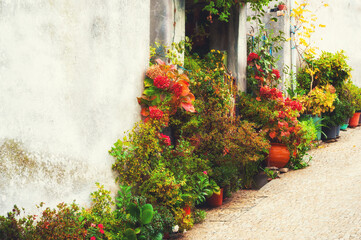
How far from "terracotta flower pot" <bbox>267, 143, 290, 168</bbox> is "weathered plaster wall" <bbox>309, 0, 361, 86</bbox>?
451 cm

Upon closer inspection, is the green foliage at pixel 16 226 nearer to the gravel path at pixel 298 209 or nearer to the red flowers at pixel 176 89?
the gravel path at pixel 298 209

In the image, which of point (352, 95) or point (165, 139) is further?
point (352, 95)

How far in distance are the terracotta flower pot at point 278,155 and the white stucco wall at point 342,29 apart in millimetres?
4508

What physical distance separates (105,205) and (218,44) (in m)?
4.32

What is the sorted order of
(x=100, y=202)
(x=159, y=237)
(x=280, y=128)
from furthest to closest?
(x=280, y=128), (x=159, y=237), (x=100, y=202)

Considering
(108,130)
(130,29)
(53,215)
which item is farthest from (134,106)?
(53,215)

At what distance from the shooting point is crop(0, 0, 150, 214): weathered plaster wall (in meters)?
3.43

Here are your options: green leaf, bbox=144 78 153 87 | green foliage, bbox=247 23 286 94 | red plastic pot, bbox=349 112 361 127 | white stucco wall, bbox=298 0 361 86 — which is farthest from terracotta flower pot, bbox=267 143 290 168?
red plastic pot, bbox=349 112 361 127

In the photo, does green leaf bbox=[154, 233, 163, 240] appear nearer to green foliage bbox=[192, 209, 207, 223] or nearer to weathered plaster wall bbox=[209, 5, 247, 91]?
green foliage bbox=[192, 209, 207, 223]

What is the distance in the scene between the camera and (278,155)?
292 inches

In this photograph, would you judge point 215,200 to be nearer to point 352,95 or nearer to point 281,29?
point 281,29

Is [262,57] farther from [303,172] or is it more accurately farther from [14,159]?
[14,159]

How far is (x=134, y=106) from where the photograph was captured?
16.3 ft

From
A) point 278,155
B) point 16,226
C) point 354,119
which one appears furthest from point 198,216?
point 354,119
